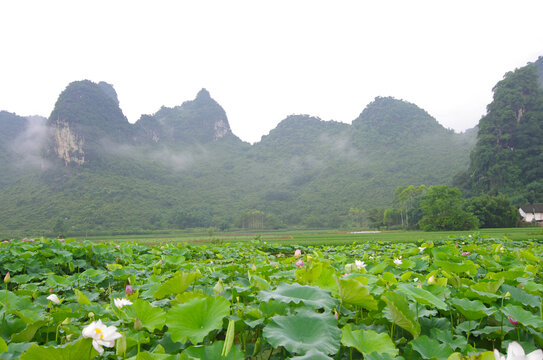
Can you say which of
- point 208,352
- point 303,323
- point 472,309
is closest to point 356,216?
point 472,309

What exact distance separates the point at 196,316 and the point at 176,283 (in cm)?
40

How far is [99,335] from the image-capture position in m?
0.91

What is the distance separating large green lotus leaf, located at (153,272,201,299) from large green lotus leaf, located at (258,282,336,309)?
42cm

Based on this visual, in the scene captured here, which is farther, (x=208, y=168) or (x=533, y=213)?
(x=208, y=168)

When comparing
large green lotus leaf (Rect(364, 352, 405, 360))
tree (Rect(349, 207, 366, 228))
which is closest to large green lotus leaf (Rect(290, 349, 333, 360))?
large green lotus leaf (Rect(364, 352, 405, 360))

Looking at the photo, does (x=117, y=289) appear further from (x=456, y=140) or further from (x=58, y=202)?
(x=456, y=140)

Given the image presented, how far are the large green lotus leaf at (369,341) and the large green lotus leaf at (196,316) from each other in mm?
437

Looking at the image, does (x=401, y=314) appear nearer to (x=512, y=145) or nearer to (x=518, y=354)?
(x=518, y=354)

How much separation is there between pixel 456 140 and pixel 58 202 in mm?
90049

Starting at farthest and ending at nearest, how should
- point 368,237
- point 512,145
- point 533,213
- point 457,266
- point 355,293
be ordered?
point 512,145, point 533,213, point 368,237, point 457,266, point 355,293

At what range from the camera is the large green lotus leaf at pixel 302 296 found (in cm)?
117

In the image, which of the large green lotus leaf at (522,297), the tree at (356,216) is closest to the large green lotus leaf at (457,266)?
the large green lotus leaf at (522,297)

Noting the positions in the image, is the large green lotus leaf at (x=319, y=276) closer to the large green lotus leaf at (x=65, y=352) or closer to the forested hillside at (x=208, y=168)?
the large green lotus leaf at (x=65, y=352)

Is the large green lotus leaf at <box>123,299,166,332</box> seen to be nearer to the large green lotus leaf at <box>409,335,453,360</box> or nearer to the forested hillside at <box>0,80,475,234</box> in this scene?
the large green lotus leaf at <box>409,335,453,360</box>
